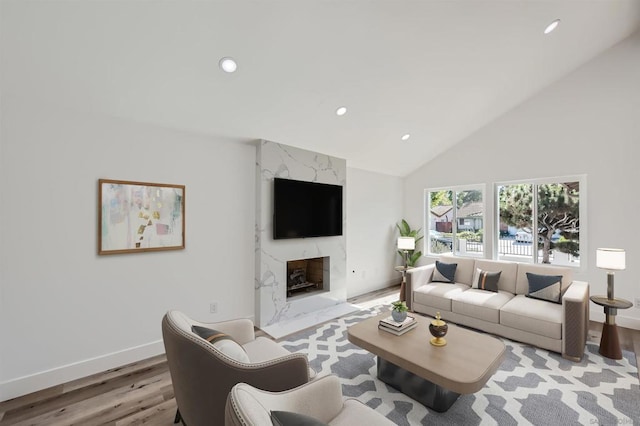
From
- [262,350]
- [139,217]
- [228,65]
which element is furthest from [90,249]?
[228,65]

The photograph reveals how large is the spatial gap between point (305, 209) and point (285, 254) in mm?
721

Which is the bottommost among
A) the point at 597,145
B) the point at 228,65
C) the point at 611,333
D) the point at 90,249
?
the point at 611,333

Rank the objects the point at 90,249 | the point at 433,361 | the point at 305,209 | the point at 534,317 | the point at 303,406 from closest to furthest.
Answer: the point at 303,406
the point at 433,361
the point at 90,249
the point at 534,317
the point at 305,209

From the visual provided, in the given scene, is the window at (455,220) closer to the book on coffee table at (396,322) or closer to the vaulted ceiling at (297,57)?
the vaulted ceiling at (297,57)

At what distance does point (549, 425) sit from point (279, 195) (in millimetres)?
3315

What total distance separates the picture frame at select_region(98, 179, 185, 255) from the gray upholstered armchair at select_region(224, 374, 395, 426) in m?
2.37

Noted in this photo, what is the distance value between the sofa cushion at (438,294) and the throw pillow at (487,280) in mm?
217

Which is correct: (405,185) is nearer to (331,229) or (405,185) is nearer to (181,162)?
(331,229)

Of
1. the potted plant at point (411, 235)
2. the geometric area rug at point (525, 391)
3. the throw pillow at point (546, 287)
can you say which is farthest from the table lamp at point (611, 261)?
the potted plant at point (411, 235)

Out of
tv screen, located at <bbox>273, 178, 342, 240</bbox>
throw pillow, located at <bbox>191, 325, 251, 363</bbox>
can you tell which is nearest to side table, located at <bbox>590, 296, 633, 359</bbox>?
tv screen, located at <bbox>273, 178, 342, 240</bbox>

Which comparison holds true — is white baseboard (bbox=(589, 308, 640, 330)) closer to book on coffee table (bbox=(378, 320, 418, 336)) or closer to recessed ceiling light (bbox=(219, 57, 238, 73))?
book on coffee table (bbox=(378, 320, 418, 336))

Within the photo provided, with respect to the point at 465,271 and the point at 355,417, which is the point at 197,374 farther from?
the point at 465,271

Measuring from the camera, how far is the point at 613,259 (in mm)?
2922

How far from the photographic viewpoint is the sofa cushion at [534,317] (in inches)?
115
